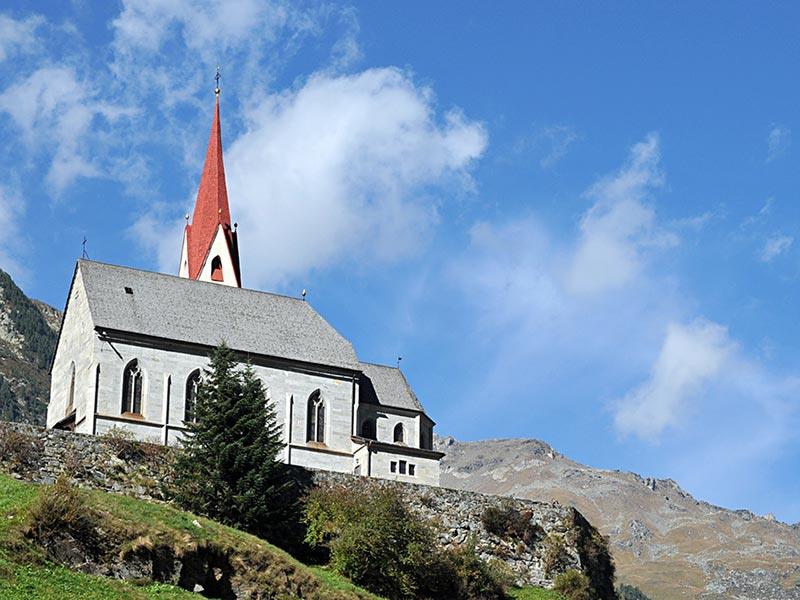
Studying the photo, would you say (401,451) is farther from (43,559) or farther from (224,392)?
(43,559)

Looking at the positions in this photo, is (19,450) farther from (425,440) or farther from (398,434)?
(425,440)

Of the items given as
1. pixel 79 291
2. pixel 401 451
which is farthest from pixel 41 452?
pixel 401 451

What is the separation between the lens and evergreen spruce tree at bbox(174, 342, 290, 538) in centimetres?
4688

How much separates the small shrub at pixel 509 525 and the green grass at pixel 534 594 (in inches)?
103

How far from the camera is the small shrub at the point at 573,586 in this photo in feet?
171

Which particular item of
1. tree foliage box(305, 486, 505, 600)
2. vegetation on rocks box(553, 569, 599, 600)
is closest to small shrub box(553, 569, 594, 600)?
vegetation on rocks box(553, 569, 599, 600)

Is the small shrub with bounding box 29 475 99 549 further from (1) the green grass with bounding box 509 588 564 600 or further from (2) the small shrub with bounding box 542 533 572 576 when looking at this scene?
(2) the small shrub with bounding box 542 533 572 576

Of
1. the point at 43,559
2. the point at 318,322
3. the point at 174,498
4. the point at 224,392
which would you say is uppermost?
the point at 318,322

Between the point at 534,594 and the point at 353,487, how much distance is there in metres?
8.29

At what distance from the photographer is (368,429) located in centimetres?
6862

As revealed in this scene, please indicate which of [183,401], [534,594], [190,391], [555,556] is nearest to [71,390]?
[183,401]

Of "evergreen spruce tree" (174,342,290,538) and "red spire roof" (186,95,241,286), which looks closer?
"evergreen spruce tree" (174,342,290,538)

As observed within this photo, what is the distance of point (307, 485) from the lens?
169 ft

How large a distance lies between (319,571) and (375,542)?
244cm
